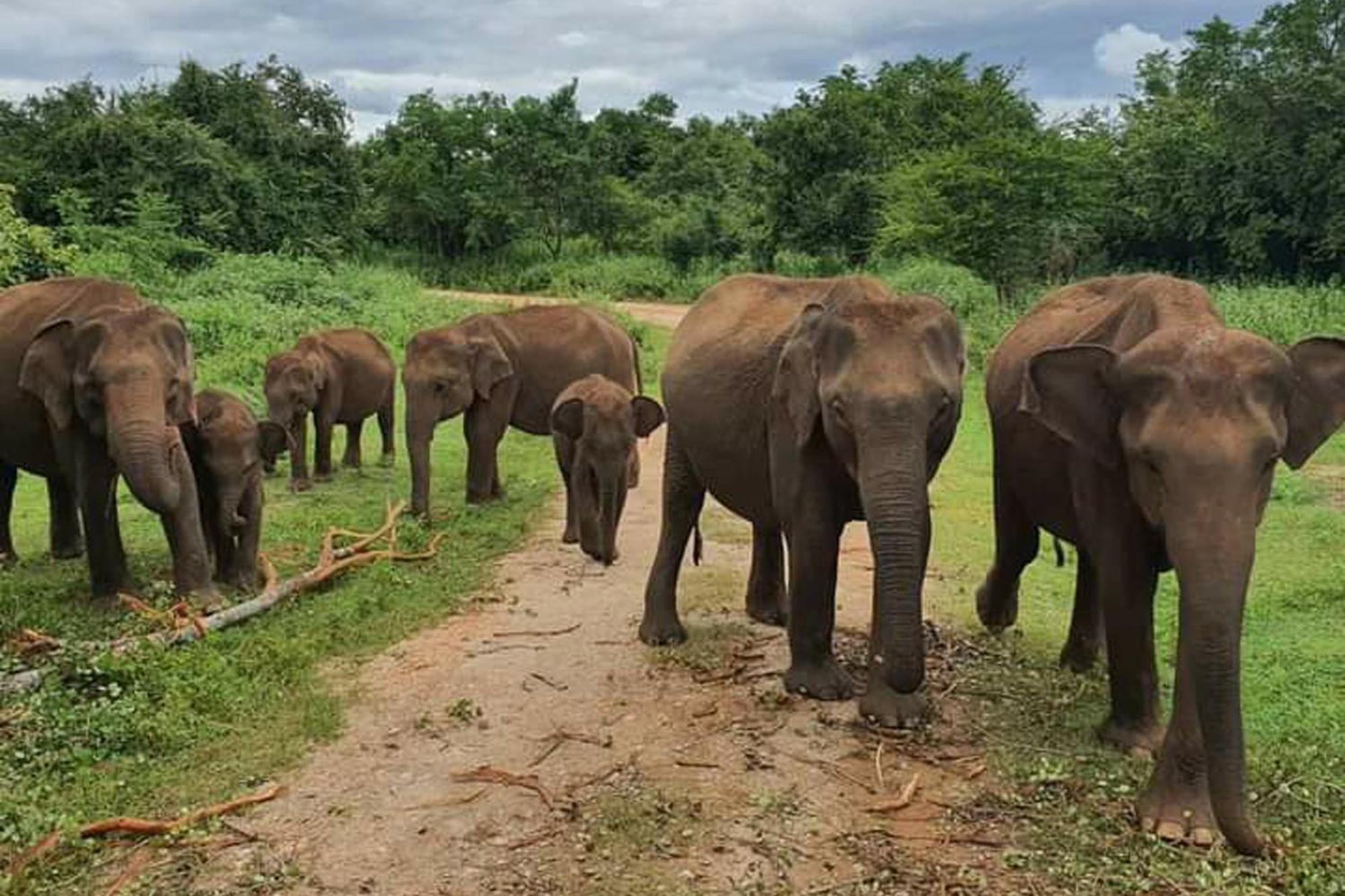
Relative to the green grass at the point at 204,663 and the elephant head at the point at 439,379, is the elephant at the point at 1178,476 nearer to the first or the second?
the green grass at the point at 204,663

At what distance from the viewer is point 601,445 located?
369 inches

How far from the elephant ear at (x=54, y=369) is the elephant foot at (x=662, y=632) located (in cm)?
397

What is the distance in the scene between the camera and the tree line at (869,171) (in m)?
29.1

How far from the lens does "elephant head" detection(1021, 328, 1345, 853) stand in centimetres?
421

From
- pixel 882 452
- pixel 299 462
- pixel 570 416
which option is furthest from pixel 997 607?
pixel 299 462

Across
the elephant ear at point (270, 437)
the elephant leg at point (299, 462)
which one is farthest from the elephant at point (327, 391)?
the elephant ear at point (270, 437)

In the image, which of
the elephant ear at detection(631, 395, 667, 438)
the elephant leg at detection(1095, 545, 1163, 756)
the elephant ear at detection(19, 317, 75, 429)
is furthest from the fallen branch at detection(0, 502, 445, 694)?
the elephant leg at detection(1095, 545, 1163, 756)

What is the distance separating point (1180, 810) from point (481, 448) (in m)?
8.60

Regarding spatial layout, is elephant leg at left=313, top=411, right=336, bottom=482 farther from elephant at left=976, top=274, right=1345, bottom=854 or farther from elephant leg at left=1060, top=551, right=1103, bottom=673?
elephant at left=976, top=274, right=1345, bottom=854

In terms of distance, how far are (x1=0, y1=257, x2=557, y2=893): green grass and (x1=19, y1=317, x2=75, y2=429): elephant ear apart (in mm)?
1323

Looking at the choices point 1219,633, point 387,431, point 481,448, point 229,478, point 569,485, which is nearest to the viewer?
point 1219,633

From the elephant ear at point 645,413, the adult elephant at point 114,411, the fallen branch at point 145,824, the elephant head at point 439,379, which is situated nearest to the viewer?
the fallen branch at point 145,824

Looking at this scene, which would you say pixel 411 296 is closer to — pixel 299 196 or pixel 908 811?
pixel 299 196

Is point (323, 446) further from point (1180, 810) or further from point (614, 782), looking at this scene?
point (1180, 810)
